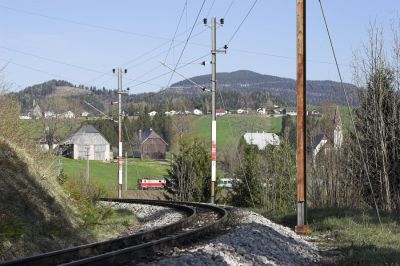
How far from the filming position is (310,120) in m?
45.2

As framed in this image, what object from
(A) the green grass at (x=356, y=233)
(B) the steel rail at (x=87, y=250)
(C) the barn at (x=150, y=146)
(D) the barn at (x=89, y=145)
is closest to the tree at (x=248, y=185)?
(A) the green grass at (x=356, y=233)

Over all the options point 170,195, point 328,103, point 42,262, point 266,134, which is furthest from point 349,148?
point 266,134

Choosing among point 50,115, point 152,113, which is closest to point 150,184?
point 50,115

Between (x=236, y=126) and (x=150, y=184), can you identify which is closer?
(x=150, y=184)

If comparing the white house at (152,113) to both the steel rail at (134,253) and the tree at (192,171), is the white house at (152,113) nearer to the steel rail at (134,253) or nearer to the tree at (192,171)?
the tree at (192,171)

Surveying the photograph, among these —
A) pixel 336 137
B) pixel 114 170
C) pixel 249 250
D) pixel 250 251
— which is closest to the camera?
pixel 250 251

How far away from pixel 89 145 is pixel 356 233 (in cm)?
11971

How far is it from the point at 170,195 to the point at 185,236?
46.5 m

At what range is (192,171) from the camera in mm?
54406

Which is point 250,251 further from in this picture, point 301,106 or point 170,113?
point 170,113

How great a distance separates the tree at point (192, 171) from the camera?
174ft

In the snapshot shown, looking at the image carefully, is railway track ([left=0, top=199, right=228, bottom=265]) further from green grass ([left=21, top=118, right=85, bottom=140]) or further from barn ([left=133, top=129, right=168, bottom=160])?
barn ([left=133, top=129, right=168, bottom=160])

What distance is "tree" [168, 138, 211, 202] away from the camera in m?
52.9

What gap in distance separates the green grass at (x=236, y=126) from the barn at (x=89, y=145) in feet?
70.6
